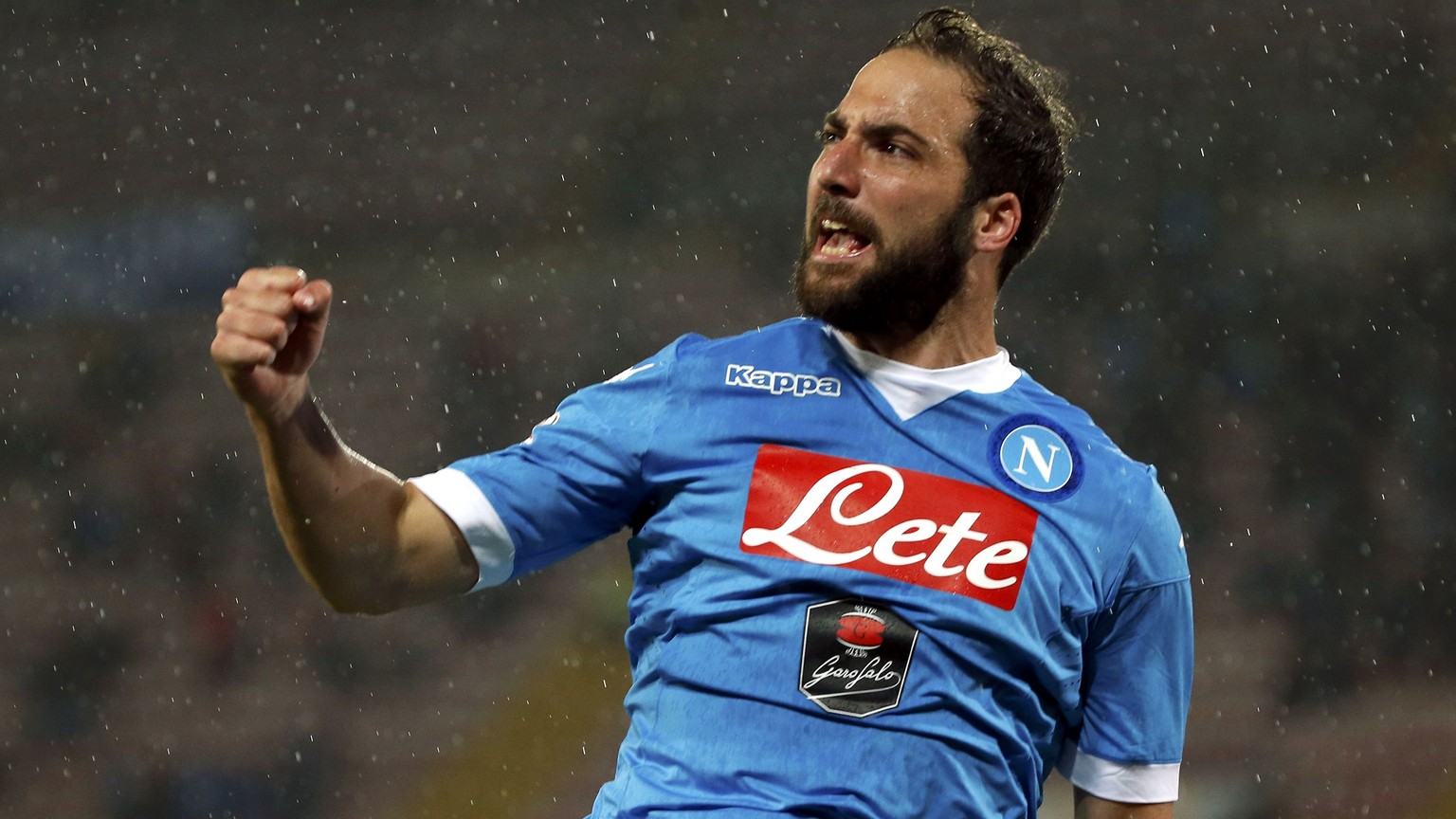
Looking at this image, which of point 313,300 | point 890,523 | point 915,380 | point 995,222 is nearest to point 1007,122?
point 995,222

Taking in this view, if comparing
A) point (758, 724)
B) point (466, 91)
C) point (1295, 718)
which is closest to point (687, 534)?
point (758, 724)

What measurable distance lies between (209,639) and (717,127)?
2.81 meters

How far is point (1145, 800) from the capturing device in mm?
1824

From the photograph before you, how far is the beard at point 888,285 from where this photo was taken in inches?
71.2

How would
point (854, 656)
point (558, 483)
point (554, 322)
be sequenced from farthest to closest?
point (554, 322)
point (558, 483)
point (854, 656)

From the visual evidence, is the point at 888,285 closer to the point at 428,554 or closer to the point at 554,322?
the point at 428,554

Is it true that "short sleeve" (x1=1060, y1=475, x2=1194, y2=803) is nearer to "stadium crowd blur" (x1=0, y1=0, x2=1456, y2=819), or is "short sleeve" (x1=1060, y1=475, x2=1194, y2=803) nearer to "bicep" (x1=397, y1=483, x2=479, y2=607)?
"bicep" (x1=397, y1=483, x2=479, y2=607)

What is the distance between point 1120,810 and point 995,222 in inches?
29.8

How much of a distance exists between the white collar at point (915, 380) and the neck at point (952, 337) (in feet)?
0.06

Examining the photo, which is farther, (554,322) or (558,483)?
(554,322)

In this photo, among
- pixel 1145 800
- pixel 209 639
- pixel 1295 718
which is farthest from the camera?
pixel 209 639

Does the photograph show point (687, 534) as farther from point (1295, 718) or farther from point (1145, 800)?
point (1295, 718)

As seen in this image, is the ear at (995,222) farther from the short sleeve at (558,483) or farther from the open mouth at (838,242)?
the short sleeve at (558,483)

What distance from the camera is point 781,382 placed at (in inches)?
70.6
